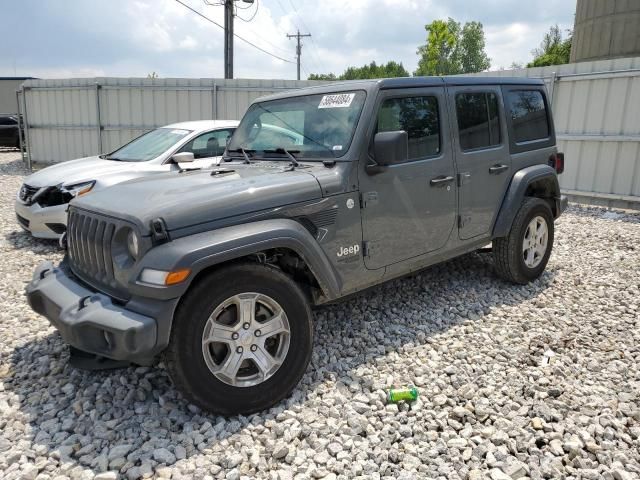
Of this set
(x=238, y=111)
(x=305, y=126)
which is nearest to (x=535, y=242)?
(x=305, y=126)

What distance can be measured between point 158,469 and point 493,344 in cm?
255

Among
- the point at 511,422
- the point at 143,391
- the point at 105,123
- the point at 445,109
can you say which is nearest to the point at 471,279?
the point at 445,109

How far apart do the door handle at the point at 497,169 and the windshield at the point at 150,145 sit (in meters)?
4.36

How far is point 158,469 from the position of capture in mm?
2539

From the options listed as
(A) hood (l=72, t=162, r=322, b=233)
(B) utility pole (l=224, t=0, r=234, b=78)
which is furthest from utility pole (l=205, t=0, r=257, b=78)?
(A) hood (l=72, t=162, r=322, b=233)

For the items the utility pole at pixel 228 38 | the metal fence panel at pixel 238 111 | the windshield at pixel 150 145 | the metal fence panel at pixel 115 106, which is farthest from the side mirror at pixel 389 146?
the utility pole at pixel 228 38

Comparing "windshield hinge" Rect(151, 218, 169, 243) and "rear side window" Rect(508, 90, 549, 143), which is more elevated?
"rear side window" Rect(508, 90, 549, 143)

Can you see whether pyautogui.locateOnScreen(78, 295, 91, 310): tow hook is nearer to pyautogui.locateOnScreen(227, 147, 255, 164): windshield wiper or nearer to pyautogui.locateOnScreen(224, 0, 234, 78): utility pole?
pyautogui.locateOnScreen(227, 147, 255, 164): windshield wiper

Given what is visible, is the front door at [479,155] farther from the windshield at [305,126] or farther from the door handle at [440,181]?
the windshield at [305,126]

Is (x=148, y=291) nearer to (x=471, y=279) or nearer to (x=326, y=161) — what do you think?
(x=326, y=161)

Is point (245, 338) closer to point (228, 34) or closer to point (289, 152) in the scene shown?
point (289, 152)

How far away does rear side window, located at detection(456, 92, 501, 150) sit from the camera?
169 inches

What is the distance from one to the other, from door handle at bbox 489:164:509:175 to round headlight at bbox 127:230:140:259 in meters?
3.15

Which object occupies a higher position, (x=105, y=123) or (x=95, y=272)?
(x=105, y=123)
